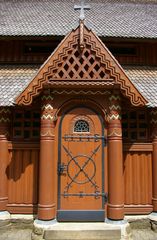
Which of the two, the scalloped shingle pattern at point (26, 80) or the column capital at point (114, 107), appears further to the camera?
the scalloped shingle pattern at point (26, 80)

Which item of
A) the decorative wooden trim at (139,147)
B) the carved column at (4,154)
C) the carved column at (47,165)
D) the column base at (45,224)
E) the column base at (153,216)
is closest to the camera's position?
the column base at (45,224)

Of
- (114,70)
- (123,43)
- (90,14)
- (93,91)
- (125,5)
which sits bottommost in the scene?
(93,91)

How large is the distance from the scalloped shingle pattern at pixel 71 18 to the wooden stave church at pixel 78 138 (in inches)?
89.6

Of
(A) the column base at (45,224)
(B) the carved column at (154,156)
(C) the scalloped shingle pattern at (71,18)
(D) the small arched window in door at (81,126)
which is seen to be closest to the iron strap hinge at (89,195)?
(A) the column base at (45,224)

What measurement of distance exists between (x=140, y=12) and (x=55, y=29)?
5.25 m

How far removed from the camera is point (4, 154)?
7484 millimetres

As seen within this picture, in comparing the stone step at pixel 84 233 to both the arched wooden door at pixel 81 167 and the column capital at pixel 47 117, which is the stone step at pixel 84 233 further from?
the column capital at pixel 47 117

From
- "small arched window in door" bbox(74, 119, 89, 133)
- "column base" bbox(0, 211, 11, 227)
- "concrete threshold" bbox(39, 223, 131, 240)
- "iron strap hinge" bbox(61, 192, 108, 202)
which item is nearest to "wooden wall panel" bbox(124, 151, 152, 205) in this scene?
"iron strap hinge" bbox(61, 192, 108, 202)

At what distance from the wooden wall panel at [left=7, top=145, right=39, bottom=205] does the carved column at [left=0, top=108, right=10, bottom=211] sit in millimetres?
154

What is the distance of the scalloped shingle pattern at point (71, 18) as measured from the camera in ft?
29.2

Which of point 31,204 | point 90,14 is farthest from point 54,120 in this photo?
point 90,14

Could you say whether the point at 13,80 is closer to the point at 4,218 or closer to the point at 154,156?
the point at 4,218

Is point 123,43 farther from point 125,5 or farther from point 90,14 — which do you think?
point 125,5

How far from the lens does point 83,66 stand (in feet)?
22.4
